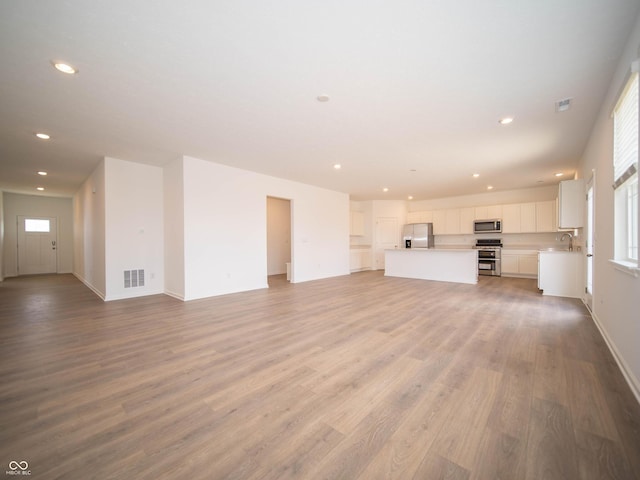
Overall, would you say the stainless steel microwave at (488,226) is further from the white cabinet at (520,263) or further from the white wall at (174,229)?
the white wall at (174,229)

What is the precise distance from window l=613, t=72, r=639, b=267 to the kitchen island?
4.13 metres

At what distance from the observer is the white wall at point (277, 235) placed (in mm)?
8820

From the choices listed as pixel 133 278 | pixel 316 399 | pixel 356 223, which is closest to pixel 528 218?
pixel 356 223

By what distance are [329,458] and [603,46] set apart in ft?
12.1

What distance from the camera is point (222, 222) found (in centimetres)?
558

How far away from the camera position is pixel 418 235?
9.62m

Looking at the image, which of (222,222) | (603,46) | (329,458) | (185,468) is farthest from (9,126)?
(603,46)

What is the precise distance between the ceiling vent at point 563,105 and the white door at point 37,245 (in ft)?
46.1

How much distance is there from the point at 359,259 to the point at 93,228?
308 inches

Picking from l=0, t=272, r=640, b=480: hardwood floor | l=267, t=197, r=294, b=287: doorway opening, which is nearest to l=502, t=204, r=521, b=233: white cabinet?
l=0, t=272, r=640, b=480: hardwood floor

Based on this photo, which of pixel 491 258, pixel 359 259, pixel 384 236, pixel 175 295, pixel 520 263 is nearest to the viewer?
pixel 175 295

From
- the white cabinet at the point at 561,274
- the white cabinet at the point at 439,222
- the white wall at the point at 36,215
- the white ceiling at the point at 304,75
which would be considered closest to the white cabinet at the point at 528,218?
the white cabinet at the point at 439,222

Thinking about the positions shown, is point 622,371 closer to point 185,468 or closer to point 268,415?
point 268,415

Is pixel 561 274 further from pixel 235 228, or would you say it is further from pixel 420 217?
pixel 235 228
